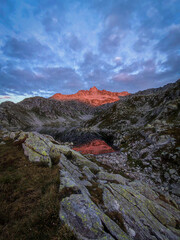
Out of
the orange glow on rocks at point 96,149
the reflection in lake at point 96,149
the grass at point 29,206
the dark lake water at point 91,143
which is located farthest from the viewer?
the dark lake water at point 91,143

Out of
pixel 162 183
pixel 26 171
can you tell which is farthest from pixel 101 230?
pixel 162 183

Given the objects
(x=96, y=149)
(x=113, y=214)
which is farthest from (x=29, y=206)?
(x=96, y=149)

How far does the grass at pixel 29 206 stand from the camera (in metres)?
4.25

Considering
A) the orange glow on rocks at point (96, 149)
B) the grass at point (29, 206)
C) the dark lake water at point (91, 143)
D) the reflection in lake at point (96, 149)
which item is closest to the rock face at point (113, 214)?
the grass at point (29, 206)

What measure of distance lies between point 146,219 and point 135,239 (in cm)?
228

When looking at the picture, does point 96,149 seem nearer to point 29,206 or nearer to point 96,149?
point 96,149

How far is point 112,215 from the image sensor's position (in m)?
6.53

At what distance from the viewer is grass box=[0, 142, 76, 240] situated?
4.25 m

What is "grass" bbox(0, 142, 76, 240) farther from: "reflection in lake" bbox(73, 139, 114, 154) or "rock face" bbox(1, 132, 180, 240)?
"reflection in lake" bbox(73, 139, 114, 154)

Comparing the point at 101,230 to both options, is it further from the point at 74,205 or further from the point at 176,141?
the point at 176,141

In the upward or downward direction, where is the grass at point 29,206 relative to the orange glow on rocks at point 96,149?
upward

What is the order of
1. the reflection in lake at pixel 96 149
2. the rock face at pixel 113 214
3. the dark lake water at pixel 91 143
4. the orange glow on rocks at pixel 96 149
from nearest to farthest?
the rock face at pixel 113 214 < the orange glow on rocks at pixel 96 149 < the reflection in lake at pixel 96 149 < the dark lake water at pixel 91 143

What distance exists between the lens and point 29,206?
19.7 feet

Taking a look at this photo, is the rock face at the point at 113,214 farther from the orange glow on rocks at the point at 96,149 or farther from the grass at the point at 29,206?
the orange glow on rocks at the point at 96,149
